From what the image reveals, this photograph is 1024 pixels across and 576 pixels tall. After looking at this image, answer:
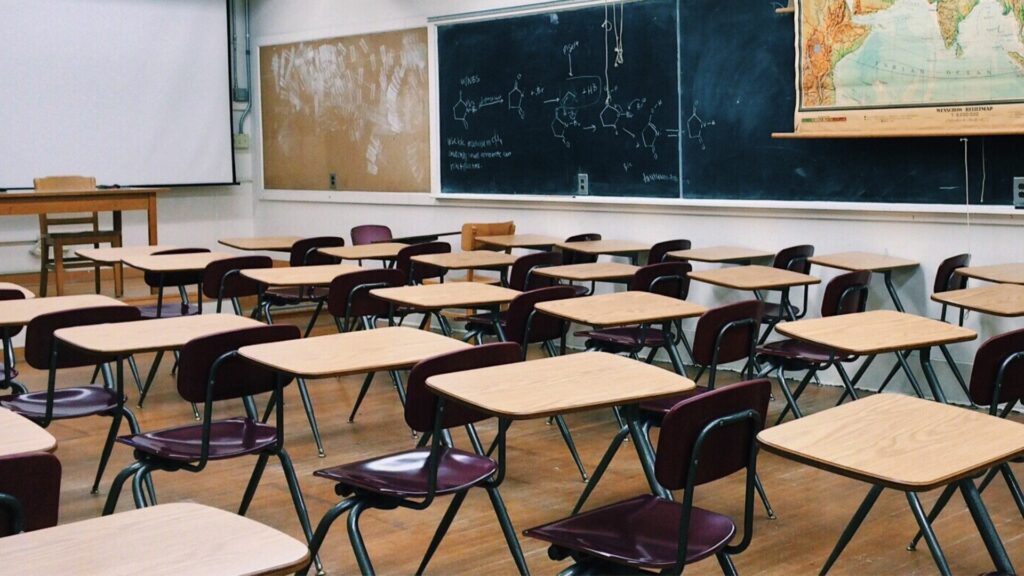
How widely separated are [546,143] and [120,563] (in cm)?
682

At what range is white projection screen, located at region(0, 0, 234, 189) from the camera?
9.78m

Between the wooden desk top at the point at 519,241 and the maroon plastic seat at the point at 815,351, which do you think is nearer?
the maroon plastic seat at the point at 815,351

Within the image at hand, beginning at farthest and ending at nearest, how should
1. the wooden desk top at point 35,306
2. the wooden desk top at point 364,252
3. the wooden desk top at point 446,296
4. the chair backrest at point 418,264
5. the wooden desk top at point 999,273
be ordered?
1. the wooden desk top at point 364,252
2. the chair backrest at point 418,264
3. the wooden desk top at point 999,273
4. the wooden desk top at point 446,296
5. the wooden desk top at point 35,306

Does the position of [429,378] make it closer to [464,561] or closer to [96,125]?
[464,561]

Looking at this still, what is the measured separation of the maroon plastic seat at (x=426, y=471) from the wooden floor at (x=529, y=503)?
525 mm

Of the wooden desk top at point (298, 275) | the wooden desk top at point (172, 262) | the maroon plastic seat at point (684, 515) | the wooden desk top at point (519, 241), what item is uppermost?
the wooden desk top at point (519, 241)

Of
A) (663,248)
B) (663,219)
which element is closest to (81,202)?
(663,219)

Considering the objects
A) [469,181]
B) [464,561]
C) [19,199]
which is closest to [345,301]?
[464,561]

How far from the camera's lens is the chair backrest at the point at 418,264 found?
21.4 feet

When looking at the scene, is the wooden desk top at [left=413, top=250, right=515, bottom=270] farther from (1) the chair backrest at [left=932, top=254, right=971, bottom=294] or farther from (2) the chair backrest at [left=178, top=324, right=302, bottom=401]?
(2) the chair backrest at [left=178, top=324, right=302, bottom=401]

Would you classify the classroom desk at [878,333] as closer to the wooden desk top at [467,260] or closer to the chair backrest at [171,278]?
the wooden desk top at [467,260]

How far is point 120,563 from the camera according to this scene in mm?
1645

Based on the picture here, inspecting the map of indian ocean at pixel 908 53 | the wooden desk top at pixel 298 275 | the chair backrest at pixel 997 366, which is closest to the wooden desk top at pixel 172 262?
the wooden desk top at pixel 298 275

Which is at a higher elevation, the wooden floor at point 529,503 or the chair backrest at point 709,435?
the chair backrest at point 709,435
